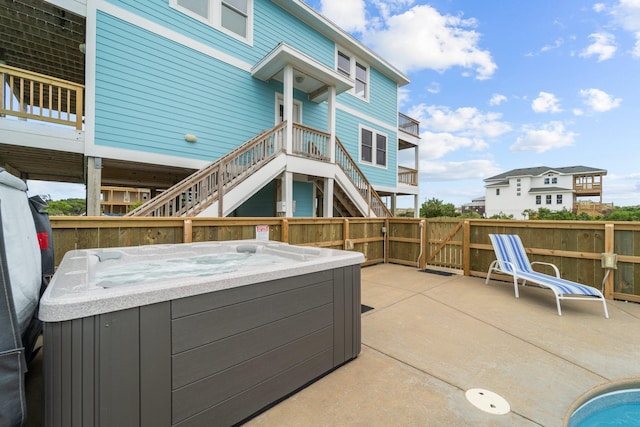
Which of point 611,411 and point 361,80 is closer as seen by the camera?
point 611,411

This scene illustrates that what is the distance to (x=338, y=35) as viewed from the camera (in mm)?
8477

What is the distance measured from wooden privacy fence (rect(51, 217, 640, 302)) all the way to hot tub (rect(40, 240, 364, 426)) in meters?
1.13

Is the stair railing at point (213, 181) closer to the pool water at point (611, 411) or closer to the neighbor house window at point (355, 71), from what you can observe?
the neighbor house window at point (355, 71)

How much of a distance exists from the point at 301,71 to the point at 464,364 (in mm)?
6695

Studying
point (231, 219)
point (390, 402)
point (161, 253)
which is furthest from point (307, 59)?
point (390, 402)

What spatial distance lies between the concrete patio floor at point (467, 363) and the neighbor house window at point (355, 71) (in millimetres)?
7977

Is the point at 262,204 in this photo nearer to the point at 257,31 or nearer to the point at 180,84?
the point at 180,84

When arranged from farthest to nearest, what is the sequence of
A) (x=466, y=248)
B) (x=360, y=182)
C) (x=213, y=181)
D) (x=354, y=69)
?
(x=354, y=69) → (x=360, y=182) → (x=466, y=248) → (x=213, y=181)

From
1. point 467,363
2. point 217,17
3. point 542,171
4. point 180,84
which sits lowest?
point 467,363

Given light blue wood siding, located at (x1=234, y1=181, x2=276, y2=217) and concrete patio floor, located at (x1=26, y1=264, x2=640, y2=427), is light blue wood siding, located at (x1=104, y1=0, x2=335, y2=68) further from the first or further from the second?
concrete patio floor, located at (x1=26, y1=264, x2=640, y2=427)

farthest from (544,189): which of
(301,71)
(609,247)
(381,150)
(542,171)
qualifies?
(301,71)

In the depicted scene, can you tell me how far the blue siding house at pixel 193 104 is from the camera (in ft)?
15.7

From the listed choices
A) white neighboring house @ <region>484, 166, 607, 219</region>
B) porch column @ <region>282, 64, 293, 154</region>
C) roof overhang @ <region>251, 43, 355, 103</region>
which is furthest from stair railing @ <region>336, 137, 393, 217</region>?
white neighboring house @ <region>484, 166, 607, 219</region>

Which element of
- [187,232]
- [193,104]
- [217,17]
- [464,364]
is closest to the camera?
[464,364]
